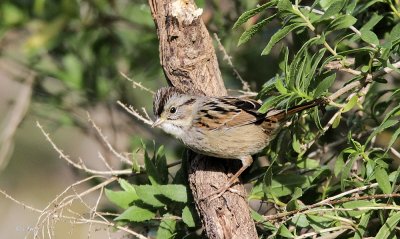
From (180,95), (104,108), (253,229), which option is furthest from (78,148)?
(253,229)

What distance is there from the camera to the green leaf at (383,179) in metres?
3.09

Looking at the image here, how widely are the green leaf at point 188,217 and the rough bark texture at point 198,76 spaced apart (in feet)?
0.25

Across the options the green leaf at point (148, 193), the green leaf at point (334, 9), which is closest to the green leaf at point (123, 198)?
the green leaf at point (148, 193)

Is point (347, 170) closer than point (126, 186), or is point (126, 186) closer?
point (347, 170)

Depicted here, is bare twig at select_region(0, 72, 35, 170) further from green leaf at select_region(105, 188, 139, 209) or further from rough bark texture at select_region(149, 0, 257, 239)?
rough bark texture at select_region(149, 0, 257, 239)

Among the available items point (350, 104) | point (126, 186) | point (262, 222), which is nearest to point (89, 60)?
point (126, 186)

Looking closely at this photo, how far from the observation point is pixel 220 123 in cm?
399

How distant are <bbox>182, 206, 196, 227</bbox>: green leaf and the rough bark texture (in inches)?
3.1

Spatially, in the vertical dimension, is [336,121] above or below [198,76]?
below

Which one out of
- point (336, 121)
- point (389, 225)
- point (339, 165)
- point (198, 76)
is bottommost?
point (389, 225)

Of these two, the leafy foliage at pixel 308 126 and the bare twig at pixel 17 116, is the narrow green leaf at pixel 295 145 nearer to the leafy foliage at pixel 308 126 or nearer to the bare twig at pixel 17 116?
the leafy foliage at pixel 308 126

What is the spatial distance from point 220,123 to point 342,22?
103cm

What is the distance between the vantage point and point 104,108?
5.30 m

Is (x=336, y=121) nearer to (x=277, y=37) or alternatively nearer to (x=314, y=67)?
(x=314, y=67)
